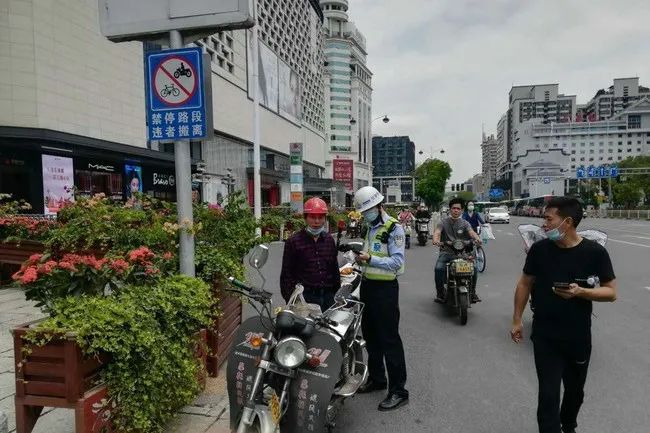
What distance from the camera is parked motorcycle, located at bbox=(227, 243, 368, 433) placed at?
8.86 feet

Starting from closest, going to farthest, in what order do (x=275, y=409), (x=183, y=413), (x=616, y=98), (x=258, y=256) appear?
(x=275, y=409) → (x=258, y=256) → (x=183, y=413) → (x=616, y=98)

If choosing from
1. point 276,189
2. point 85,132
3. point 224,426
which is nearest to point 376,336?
point 224,426

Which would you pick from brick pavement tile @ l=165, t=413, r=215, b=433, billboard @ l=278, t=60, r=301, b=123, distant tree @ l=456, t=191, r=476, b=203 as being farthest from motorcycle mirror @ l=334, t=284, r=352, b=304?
billboard @ l=278, t=60, r=301, b=123

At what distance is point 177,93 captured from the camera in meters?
3.91

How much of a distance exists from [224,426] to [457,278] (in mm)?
4164

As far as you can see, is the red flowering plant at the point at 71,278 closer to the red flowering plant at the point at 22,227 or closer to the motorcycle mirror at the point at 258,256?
the motorcycle mirror at the point at 258,256

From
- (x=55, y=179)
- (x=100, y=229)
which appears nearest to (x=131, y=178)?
(x=55, y=179)

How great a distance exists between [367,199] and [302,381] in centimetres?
164

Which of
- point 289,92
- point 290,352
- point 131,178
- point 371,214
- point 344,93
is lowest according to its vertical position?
point 290,352

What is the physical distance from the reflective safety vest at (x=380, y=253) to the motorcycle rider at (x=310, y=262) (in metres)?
0.40

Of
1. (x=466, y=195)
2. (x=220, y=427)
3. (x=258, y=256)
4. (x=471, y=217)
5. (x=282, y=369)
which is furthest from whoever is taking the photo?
(x=466, y=195)

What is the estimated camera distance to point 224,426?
343cm

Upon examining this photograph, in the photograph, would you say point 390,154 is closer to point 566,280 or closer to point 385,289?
point 385,289

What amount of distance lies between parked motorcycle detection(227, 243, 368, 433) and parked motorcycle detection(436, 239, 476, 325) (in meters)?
3.73
